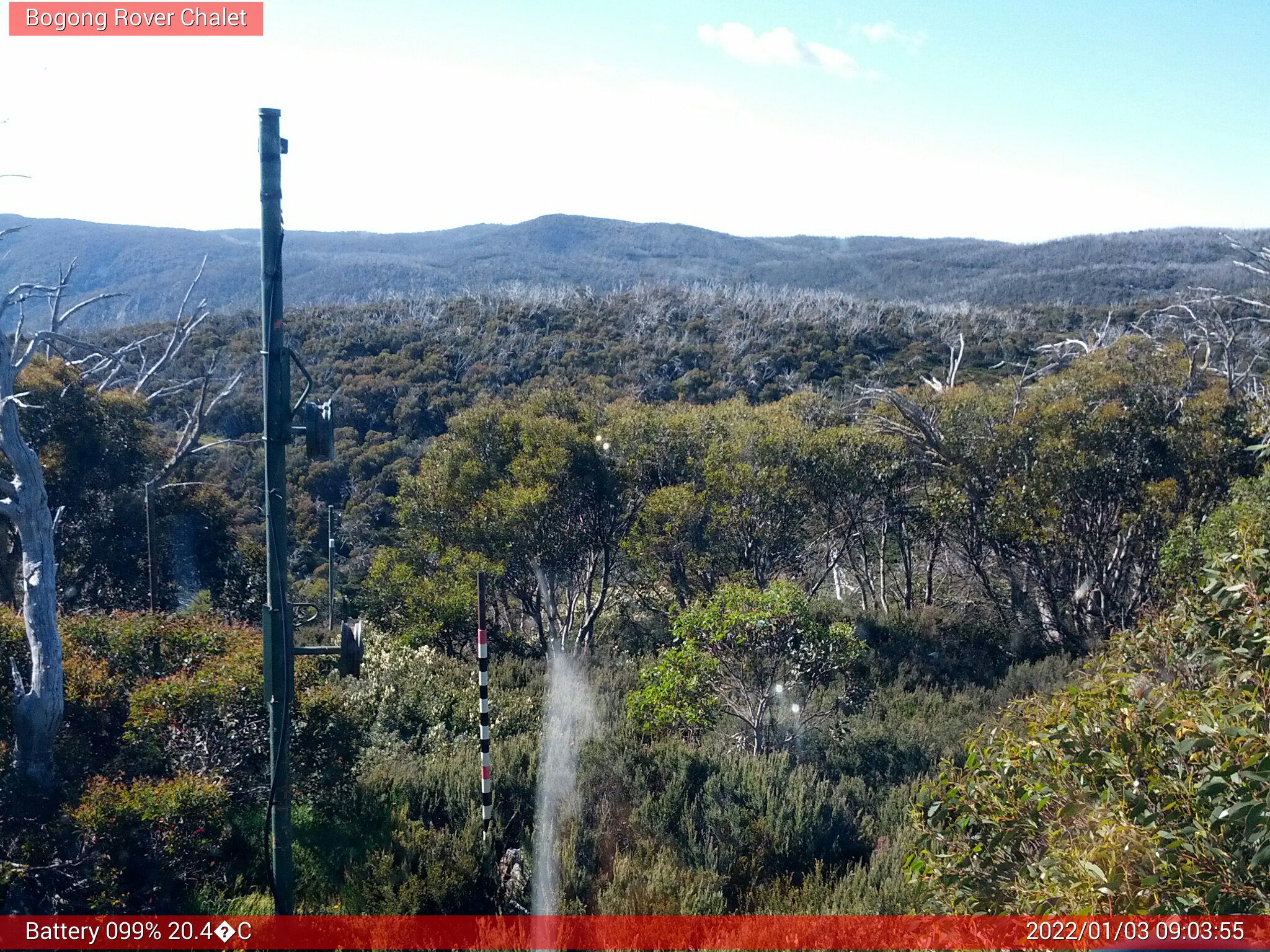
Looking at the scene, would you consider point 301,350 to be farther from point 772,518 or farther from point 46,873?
point 46,873

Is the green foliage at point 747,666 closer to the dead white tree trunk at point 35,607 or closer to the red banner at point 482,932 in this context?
the red banner at point 482,932

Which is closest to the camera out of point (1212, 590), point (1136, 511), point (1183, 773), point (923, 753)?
point (1183, 773)

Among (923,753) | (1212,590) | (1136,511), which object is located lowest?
(923,753)

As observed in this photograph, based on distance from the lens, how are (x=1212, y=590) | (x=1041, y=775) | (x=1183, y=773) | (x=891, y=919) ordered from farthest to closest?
(x=891, y=919), (x=1041, y=775), (x=1212, y=590), (x=1183, y=773)

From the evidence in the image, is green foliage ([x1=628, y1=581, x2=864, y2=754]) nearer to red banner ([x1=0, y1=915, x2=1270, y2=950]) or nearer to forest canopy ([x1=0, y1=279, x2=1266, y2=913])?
forest canopy ([x1=0, y1=279, x2=1266, y2=913])

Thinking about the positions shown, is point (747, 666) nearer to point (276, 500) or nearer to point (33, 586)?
point (276, 500)

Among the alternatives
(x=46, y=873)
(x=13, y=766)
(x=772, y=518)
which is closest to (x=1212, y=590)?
(x=46, y=873)

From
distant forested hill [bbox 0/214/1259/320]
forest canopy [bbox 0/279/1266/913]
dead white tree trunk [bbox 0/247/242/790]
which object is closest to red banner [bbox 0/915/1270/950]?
forest canopy [bbox 0/279/1266/913]
